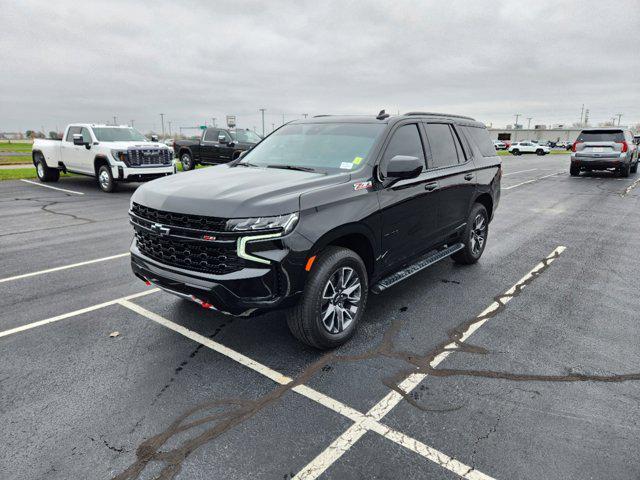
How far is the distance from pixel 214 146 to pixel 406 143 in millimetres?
15629

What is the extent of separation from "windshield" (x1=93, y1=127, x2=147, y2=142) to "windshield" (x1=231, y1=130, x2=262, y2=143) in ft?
15.4

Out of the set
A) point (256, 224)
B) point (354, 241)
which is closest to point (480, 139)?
point (354, 241)

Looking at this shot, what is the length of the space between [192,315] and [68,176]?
1644 cm

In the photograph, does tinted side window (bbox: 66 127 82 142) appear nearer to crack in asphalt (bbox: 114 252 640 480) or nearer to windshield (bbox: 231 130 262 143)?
windshield (bbox: 231 130 262 143)

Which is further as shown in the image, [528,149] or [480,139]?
[528,149]

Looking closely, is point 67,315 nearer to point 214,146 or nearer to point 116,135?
point 116,135

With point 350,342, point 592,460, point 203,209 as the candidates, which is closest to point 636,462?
point 592,460

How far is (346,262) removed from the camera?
367 centimetres

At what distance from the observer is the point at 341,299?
12.4ft

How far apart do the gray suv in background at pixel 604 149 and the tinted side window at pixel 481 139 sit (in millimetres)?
14137

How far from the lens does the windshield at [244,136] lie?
18.8 m

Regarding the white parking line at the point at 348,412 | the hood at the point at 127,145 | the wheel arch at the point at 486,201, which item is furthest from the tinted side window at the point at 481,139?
the hood at the point at 127,145

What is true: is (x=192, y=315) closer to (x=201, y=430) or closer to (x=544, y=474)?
(x=201, y=430)

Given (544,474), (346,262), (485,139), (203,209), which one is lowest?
(544,474)
